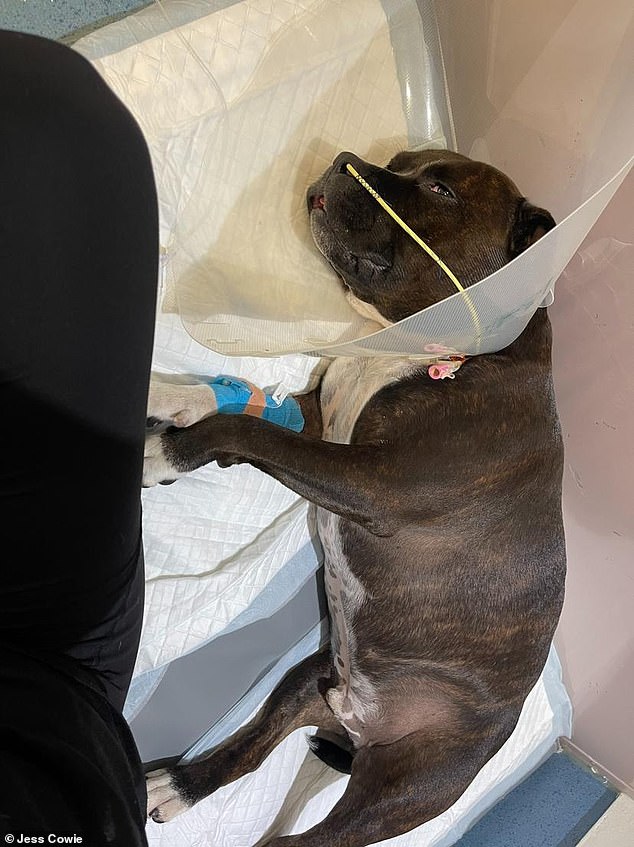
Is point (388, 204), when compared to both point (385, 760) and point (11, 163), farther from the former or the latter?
point (385, 760)

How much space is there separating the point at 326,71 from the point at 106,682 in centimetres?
137

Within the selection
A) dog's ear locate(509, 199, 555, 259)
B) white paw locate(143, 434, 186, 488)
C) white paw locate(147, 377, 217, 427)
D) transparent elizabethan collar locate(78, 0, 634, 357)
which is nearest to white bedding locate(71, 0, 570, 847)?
transparent elizabethan collar locate(78, 0, 634, 357)

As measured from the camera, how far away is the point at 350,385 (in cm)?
Answer: 191

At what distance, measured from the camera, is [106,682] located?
128cm

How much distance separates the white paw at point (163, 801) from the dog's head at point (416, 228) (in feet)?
4.57

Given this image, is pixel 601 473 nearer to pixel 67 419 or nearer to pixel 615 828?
pixel 615 828

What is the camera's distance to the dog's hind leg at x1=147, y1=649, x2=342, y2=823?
2.08 m

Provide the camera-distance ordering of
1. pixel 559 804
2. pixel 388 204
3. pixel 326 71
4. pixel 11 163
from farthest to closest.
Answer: pixel 559 804 → pixel 326 71 → pixel 388 204 → pixel 11 163

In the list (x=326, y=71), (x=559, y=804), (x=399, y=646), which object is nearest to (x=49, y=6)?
(x=326, y=71)

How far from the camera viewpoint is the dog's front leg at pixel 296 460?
5.49 feet

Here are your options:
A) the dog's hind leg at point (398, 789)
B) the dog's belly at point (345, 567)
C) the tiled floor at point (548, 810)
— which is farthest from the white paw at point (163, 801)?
the tiled floor at point (548, 810)

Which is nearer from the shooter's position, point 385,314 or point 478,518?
point 385,314

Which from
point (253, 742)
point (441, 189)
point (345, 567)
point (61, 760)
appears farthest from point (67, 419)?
point (253, 742)

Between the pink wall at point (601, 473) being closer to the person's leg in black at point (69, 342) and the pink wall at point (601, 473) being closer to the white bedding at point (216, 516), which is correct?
the white bedding at point (216, 516)
